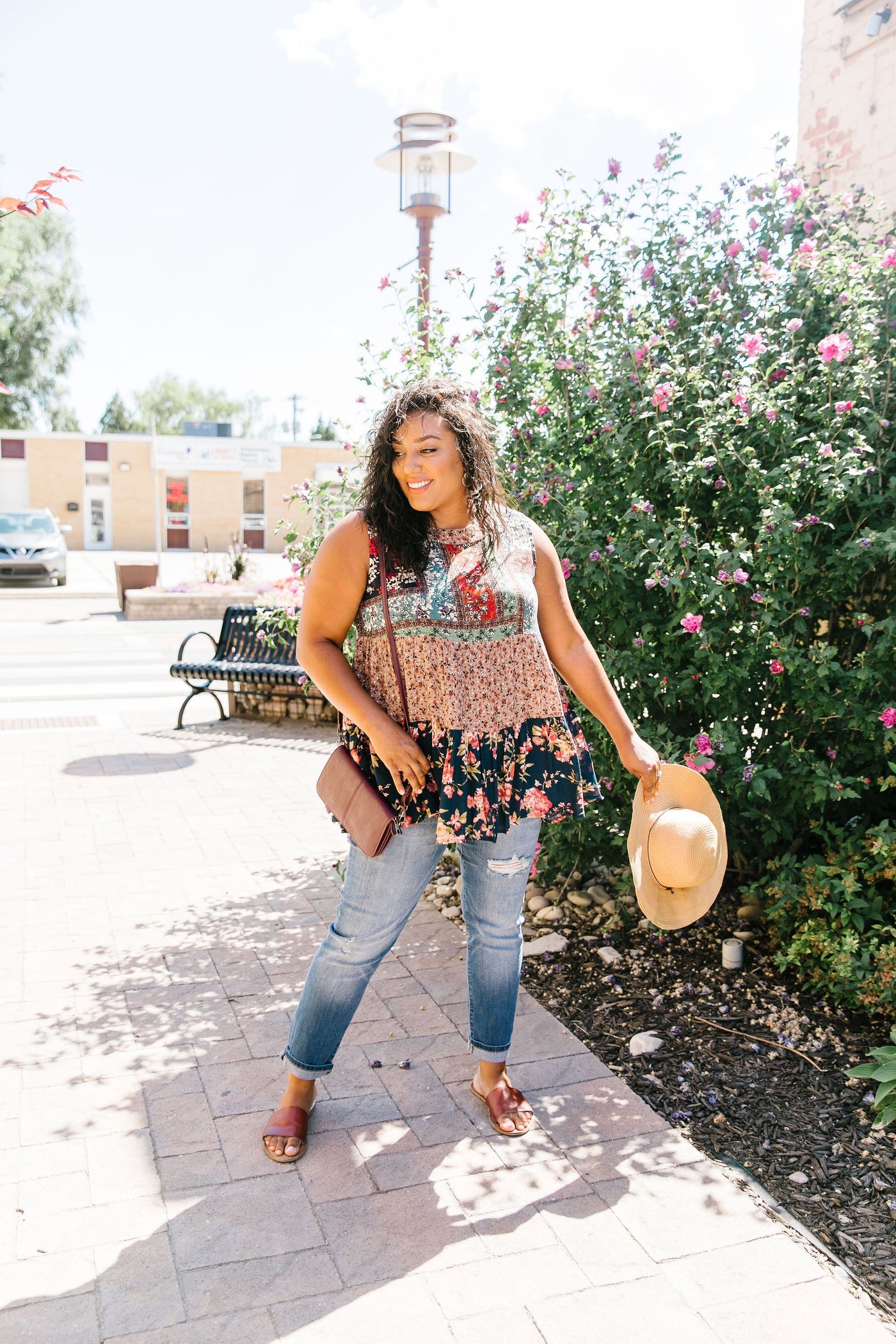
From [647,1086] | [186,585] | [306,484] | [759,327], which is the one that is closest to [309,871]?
[306,484]

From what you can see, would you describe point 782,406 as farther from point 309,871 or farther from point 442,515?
Result: point 309,871

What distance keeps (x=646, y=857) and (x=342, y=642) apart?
3.15ft

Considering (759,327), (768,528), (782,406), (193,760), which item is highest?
(759,327)

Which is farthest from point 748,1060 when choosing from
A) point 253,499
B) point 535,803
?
point 253,499

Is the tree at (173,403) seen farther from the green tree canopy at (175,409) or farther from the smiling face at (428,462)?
the smiling face at (428,462)

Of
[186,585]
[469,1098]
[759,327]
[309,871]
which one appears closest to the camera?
[469,1098]

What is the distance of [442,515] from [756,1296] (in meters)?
1.74

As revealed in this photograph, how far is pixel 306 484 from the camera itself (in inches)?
198

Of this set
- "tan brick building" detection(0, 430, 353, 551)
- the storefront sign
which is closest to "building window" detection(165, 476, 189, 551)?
"tan brick building" detection(0, 430, 353, 551)

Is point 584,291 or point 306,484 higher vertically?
point 584,291

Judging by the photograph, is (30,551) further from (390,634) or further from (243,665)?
(390,634)

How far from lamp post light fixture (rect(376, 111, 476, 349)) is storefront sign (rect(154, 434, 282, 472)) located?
2675 centimetres

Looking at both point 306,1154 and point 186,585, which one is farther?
point 186,585

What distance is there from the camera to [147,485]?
116ft
